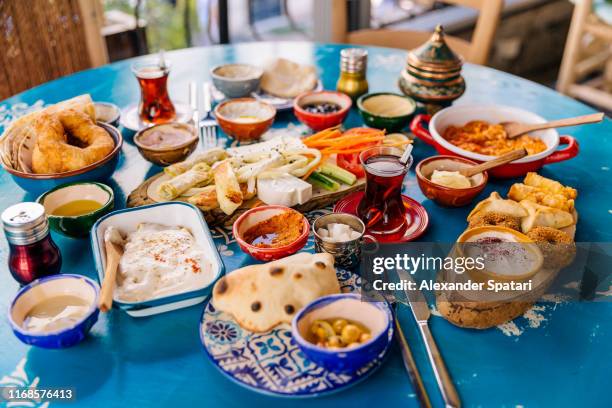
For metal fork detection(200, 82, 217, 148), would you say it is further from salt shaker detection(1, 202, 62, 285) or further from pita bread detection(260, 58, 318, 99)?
salt shaker detection(1, 202, 62, 285)

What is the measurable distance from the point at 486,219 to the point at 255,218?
675 millimetres

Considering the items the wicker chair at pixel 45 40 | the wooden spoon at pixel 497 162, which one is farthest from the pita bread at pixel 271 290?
the wicker chair at pixel 45 40

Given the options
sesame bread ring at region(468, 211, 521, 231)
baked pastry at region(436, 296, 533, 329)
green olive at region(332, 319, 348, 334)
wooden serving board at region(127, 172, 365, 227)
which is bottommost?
baked pastry at region(436, 296, 533, 329)

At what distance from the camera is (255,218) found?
1736 mm

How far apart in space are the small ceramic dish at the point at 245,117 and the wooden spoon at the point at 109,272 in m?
0.75

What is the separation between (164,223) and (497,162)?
1.06 meters

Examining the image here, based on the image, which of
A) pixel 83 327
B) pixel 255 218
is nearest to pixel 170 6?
pixel 255 218

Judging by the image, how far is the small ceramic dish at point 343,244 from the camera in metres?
1.58

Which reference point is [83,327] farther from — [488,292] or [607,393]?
[607,393]

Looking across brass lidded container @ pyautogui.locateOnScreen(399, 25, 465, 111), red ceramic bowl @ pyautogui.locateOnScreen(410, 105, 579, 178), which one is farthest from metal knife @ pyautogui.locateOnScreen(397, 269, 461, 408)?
brass lidded container @ pyautogui.locateOnScreen(399, 25, 465, 111)

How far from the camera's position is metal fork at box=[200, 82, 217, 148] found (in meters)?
2.30

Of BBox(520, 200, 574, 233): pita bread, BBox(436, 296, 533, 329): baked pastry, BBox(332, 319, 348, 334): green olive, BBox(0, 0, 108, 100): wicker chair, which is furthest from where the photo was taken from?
BBox(0, 0, 108, 100): wicker chair

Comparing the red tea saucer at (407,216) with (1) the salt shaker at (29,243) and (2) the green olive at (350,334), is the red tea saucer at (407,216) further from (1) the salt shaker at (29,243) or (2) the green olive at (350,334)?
(1) the salt shaker at (29,243)

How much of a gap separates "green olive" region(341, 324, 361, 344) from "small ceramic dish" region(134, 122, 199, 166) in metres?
1.01
